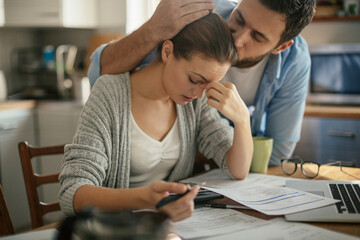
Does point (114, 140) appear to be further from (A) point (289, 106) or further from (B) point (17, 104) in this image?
(B) point (17, 104)

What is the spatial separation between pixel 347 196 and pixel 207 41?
59 cm

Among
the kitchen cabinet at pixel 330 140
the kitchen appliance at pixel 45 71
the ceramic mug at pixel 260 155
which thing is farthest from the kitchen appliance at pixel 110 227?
the kitchen appliance at pixel 45 71

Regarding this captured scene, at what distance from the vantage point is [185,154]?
54.4 inches

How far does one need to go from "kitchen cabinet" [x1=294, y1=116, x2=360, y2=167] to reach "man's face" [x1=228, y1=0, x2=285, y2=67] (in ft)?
5.08

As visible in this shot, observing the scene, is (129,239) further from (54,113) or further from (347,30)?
(347,30)

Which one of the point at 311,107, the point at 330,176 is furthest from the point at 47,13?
the point at 330,176

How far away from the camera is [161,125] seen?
136cm

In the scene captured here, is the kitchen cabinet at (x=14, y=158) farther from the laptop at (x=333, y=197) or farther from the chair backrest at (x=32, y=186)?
the laptop at (x=333, y=197)

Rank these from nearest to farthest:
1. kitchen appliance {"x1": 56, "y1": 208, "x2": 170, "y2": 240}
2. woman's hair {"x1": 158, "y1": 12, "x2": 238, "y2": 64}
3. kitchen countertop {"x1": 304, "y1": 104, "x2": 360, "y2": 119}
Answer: kitchen appliance {"x1": 56, "y1": 208, "x2": 170, "y2": 240} < woman's hair {"x1": 158, "y1": 12, "x2": 238, "y2": 64} < kitchen countertop {"x1": 304, "y1": 104, "x2": 360, "y2": 119}

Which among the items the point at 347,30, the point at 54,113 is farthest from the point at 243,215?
the point at 347,30

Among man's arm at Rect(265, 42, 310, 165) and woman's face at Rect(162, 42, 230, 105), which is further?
man's arm at Rect(265, 42, 310, 165)

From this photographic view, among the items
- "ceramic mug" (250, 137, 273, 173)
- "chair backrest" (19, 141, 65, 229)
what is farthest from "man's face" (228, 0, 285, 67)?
"chair backrest" (19, 141, 65, 229)

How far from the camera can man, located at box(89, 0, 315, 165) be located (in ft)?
4.26

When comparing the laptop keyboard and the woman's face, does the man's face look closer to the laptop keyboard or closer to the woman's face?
the woman's face
